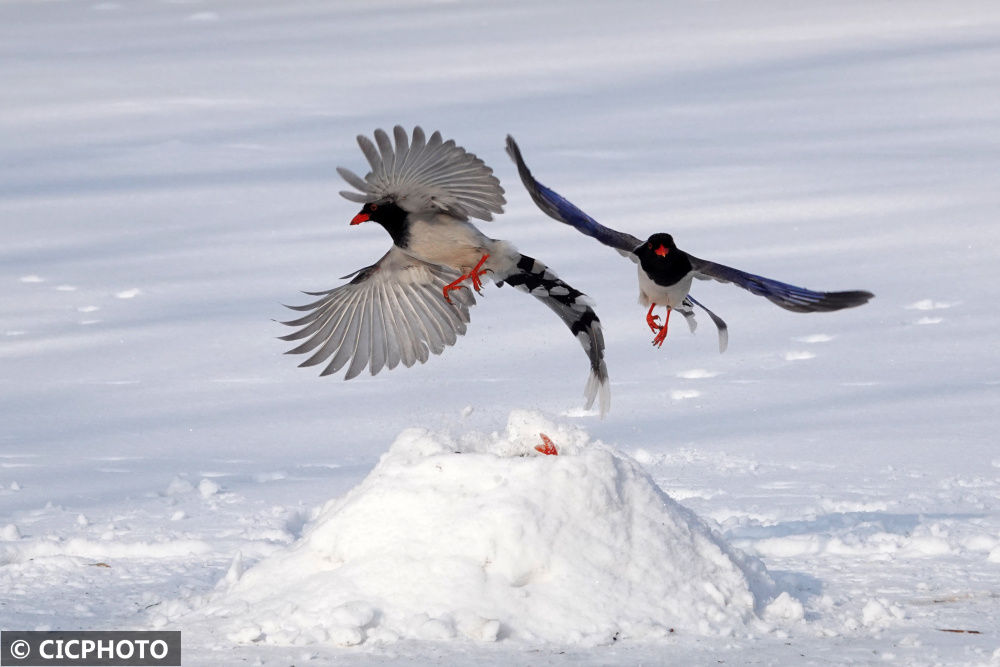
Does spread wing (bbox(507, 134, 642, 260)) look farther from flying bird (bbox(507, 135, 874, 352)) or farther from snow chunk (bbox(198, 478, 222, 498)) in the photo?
snow chunk (bbox(198, 478, 222, 498))

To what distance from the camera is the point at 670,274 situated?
17.7ft

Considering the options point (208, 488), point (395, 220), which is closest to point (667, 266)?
point (395, 220)

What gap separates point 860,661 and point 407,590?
4.50ft

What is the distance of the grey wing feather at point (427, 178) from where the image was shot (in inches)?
214

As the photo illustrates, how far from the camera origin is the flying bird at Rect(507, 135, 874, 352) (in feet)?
16.1

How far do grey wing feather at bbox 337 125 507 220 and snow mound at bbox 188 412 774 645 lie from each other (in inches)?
38.3

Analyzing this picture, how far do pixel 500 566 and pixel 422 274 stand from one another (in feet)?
5.49

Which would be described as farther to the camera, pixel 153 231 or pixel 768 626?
pixel 153 231

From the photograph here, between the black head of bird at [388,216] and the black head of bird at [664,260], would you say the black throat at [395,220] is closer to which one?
the black head of bird at [388,216]

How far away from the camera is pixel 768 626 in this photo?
4906 millimetres

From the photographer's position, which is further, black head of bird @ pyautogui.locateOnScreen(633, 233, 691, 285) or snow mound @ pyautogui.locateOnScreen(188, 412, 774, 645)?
black head of bird @ pyautogui.locateOnScreen(633, 233, 691, 285)

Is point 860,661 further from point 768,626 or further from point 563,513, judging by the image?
point 563,513

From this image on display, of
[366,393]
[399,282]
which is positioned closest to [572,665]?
[399,282]

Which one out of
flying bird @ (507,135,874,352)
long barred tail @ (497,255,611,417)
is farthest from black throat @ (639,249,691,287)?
long barred tail @ (497,255,611,417)
